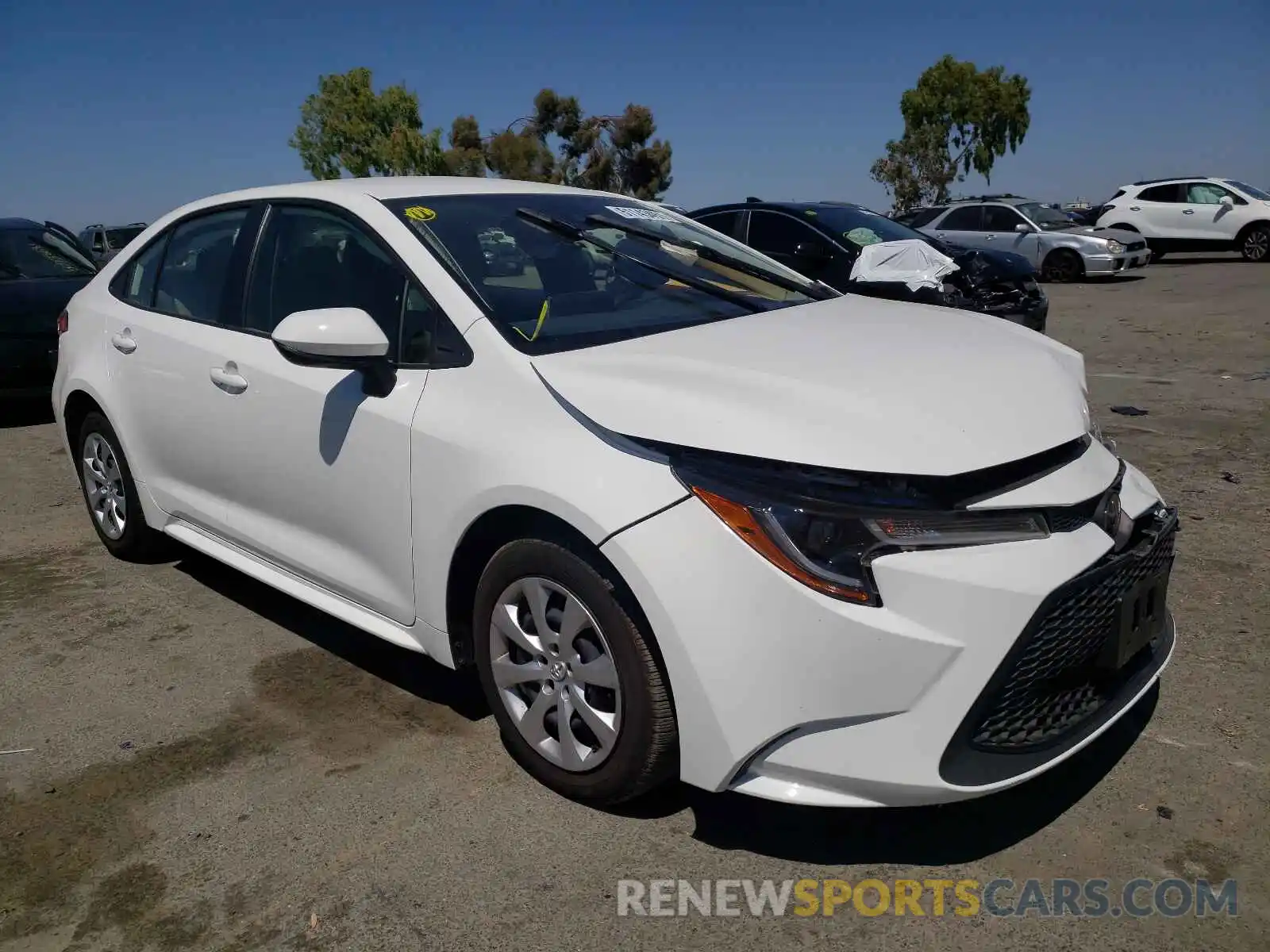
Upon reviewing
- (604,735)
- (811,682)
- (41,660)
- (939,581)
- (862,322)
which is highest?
(862,322)

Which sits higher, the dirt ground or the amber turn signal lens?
the amber turn signal lens

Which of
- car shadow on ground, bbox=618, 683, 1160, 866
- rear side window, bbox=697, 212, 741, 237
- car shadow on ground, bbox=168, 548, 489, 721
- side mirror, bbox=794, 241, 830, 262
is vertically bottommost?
car shadow on ground, bbox=168, 548, 489, 721

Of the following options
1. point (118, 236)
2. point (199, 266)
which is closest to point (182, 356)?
point (199, 266)

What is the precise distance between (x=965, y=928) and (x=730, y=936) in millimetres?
511

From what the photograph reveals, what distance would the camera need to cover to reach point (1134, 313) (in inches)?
525

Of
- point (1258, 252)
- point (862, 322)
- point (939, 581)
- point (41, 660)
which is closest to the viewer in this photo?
point (939, 581)

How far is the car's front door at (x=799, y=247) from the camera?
890 centimetres

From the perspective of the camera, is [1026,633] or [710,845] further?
[710,845]

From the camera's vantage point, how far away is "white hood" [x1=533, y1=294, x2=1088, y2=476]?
234 centimetres

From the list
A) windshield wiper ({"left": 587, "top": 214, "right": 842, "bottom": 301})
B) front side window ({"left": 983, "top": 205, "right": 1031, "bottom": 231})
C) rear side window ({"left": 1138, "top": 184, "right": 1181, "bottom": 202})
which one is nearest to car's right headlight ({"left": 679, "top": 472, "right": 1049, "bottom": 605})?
windshield wiper ({"left": 587, "top": 214, "right": 842, "bottom": 301})

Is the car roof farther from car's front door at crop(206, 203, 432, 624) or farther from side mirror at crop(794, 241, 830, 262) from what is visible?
car's front door at crop(206, 203, 432, 624)

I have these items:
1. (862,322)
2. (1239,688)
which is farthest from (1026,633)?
(1239,688)

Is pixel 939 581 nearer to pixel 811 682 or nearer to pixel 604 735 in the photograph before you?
pixel 811 682

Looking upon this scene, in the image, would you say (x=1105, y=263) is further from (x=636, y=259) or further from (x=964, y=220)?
(x=636, y=259)
